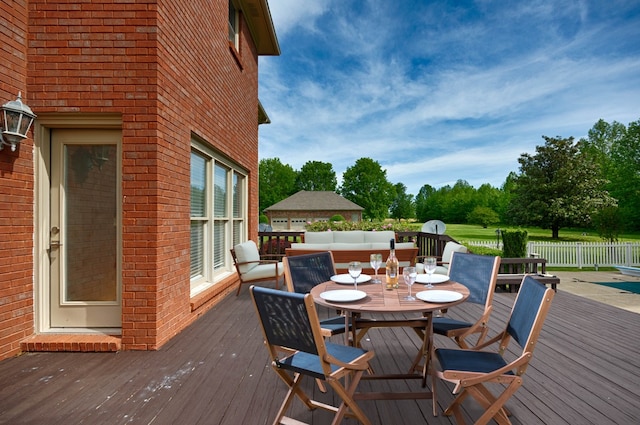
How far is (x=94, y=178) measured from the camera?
3.68 metres

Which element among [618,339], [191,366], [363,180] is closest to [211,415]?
[191,366]

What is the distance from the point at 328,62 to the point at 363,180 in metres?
28.5

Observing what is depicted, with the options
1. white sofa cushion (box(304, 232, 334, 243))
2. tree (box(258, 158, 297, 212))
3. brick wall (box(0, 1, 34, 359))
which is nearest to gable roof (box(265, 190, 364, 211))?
tree (box(258, 158, 297, 212))

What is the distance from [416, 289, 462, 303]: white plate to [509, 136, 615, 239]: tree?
90.7ft

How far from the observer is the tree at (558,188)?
23.7 meters

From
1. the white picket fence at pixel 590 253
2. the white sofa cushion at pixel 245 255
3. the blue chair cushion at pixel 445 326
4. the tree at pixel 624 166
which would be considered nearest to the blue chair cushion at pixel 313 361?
the blue chair cushion at pixel 445 326

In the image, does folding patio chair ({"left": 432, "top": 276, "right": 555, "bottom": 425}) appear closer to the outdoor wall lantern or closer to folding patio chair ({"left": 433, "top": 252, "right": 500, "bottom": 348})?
folding patio chair ({"left": 433, "top": 252, "right": 500, "bottom": 348})

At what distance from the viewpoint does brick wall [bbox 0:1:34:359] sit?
3105 millimetres

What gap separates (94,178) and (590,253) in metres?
18.3

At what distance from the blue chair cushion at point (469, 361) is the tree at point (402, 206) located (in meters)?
60.6

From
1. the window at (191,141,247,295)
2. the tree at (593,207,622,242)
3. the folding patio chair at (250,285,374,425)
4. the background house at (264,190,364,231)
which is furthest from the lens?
the background house at (264,190,364,231)

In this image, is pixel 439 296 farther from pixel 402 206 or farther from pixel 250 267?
pixel 402 206

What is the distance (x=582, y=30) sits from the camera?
14.1 m

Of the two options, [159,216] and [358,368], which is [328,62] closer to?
[159,216]
